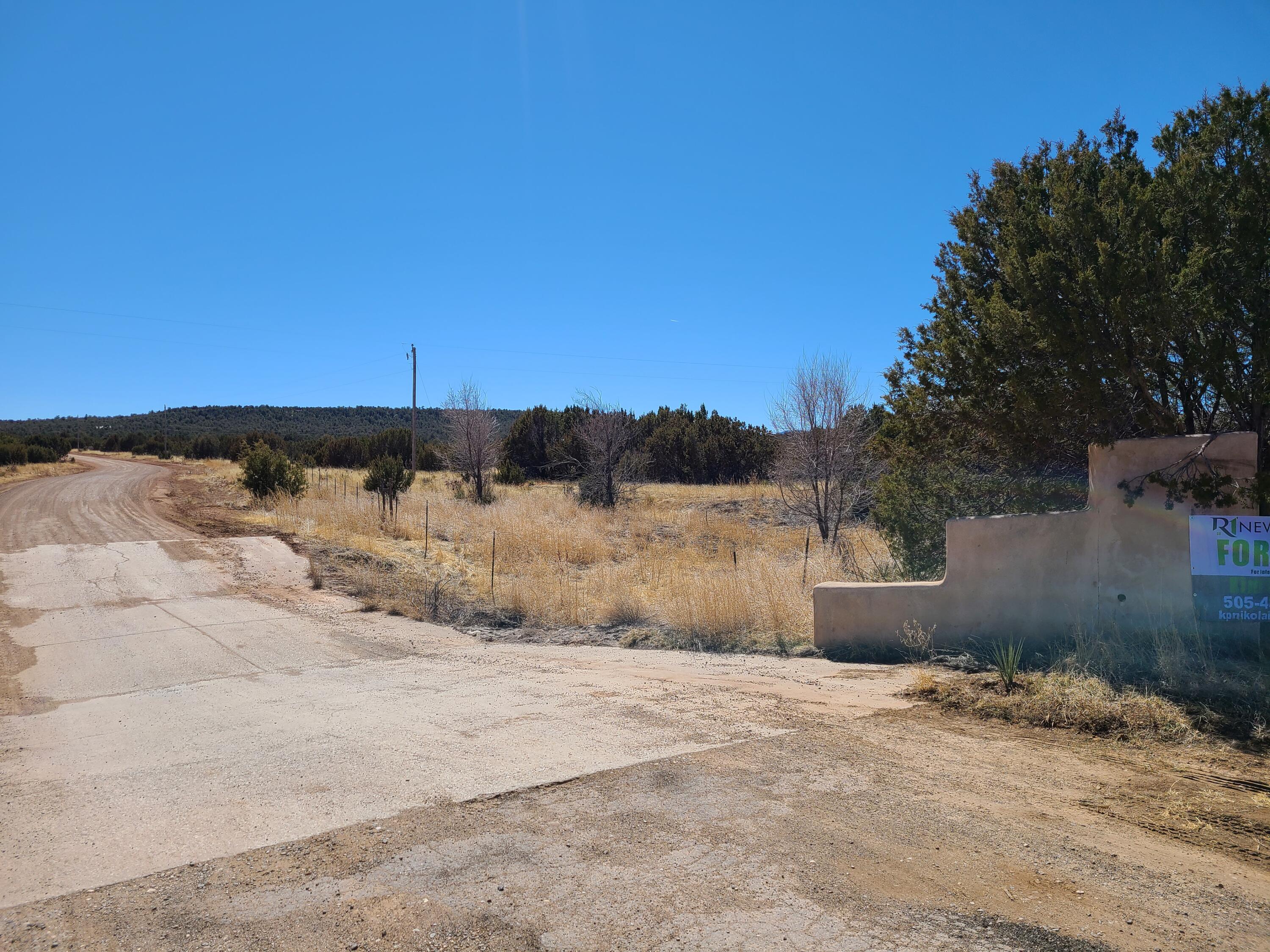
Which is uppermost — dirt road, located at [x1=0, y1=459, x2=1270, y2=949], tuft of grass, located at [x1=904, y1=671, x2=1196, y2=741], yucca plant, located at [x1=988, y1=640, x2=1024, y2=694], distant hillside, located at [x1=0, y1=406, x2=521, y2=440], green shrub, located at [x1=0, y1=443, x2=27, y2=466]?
distant hillside, located at [x1=0, y1=406, x2=521, y2=440]

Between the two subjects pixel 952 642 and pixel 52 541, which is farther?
pixel 52 541

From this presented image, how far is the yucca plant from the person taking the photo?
7461 mm

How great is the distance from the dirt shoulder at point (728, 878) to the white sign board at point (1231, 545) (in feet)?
8.75

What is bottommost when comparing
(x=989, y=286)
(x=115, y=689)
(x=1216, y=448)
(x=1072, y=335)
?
(x=115, y=689)

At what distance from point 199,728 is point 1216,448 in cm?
910

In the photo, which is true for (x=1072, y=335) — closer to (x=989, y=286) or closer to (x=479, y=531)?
(x=989, y=286)

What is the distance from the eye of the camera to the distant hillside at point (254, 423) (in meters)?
94.5

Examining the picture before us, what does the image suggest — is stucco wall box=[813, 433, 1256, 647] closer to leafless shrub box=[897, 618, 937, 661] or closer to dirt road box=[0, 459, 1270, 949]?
leafless shrub box=[897, 618, 937, 661]

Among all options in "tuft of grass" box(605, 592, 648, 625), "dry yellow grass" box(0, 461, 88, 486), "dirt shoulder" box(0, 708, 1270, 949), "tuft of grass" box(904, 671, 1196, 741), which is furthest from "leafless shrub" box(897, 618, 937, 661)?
"dry yellow grass" box(0, 461, 88, 486)

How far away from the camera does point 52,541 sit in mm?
18328

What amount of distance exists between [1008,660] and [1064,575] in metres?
1.27

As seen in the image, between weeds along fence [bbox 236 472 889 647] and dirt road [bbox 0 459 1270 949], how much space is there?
2.21 meters

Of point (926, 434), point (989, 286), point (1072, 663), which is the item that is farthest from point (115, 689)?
point (989, 286)

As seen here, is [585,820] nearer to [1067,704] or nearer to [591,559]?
[1067,704]
